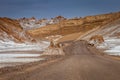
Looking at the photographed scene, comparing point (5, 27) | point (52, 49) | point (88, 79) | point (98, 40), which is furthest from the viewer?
point (5, 27)

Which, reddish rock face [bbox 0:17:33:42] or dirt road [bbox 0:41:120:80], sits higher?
reddish rock face [bbox 0:17:33:42]

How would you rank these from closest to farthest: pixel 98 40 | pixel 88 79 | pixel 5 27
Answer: pixel 88 79
pixel 98 40
pixel 5 27

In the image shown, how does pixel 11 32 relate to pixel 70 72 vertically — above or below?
above

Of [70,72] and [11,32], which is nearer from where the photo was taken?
[70,72]

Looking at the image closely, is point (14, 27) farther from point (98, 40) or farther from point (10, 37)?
point (98, 40)

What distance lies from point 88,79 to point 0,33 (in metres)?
78.2

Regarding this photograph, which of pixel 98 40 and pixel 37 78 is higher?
pixel 98 40

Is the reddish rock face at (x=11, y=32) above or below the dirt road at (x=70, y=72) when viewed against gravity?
above

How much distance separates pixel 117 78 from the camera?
53.6ft

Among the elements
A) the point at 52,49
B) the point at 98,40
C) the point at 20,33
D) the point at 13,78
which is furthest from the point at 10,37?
the point at 13,78

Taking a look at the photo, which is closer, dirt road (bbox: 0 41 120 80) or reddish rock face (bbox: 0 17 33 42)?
→ dirt road (bbox: 0 41 120 80)

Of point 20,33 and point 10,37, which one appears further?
point 20,33

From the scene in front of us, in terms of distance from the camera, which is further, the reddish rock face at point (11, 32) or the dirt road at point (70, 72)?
the reddish rock face at point (11, 32)

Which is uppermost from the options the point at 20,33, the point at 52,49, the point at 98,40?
the point at 20,33
